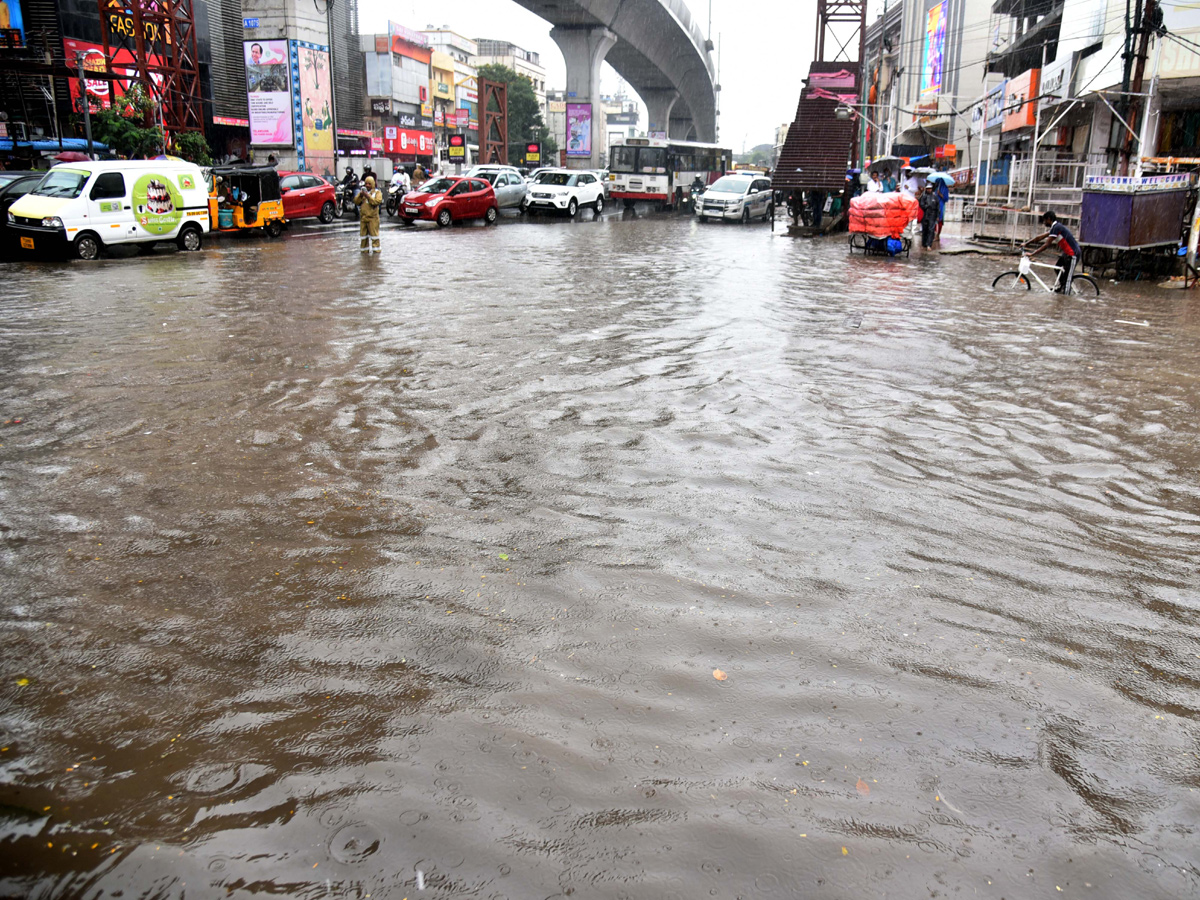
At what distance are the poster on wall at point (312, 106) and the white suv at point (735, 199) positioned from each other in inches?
582

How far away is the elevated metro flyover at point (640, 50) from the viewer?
171 feet

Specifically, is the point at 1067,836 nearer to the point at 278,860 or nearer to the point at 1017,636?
the point at 1017,636

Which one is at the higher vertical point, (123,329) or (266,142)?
(266,142)

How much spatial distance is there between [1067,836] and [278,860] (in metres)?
2.44

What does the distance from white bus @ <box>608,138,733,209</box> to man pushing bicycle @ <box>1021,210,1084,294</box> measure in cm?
2809

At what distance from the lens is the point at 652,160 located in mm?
41219

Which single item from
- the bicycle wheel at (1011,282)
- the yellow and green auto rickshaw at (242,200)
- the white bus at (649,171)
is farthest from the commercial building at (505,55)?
the bicycle wheel at (1011,282)

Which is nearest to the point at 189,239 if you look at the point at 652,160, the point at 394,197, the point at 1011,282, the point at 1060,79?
the point at 394,197

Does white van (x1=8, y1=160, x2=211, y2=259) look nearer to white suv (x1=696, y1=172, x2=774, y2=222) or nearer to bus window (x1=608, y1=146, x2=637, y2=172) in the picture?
white suv (x1=696, y1=172, x2=774, y2=222)

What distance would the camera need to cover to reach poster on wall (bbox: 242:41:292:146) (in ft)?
111

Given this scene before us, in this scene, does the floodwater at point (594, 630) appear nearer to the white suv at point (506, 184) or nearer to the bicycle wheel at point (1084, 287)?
the bicycle wheel at point (1084, 287)

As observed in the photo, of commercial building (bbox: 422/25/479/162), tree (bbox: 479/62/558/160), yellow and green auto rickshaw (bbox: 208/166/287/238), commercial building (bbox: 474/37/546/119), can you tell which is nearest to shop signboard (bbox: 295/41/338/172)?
yellow and green auto rickshaw (bbox: 208/166/287/238)

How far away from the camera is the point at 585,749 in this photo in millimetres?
3326

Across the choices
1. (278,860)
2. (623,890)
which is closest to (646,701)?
(623,890)
